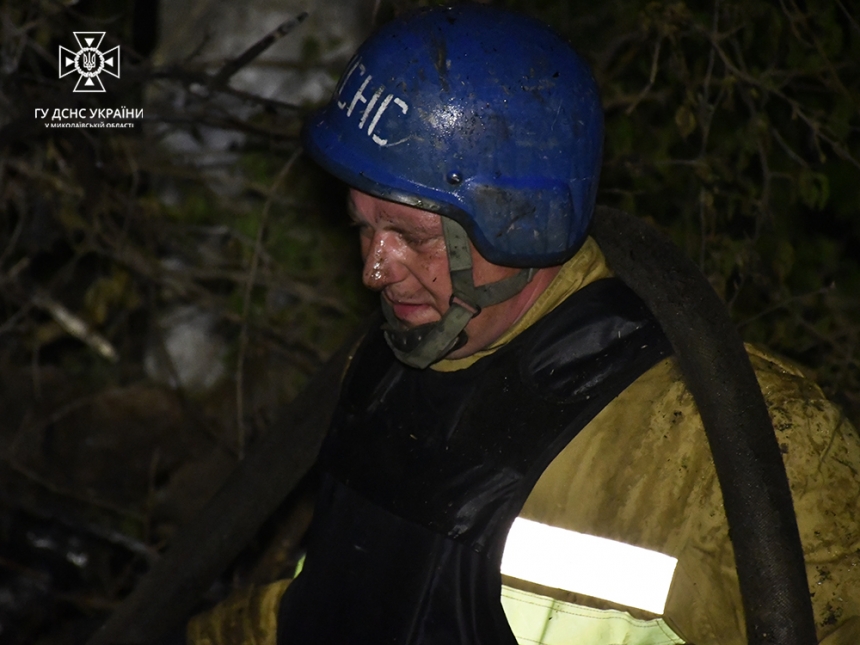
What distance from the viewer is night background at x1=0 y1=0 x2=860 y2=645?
3.09m

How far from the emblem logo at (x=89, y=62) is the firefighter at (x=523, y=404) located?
5.24ft

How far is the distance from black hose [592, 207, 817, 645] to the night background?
1.12 m

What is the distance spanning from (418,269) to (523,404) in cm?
31

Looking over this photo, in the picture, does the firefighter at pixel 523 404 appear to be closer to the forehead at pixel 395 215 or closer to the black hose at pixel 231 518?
the forehead at pixel 395 215

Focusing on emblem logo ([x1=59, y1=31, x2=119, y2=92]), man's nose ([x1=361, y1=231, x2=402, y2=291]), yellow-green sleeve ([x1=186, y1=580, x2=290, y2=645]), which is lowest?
yellow-green sleeve ([x1=186, y1=580, x2=290, y2=645])

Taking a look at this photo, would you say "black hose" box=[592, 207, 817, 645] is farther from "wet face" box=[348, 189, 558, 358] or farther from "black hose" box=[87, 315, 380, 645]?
"black hose" box=[87, 315, 380, 645]

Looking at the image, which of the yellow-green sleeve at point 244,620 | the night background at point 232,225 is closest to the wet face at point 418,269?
the yellow-green sleeve at point 244,620

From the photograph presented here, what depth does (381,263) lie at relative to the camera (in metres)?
1.92

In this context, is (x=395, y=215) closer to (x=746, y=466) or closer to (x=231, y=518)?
(x=746, y=466)

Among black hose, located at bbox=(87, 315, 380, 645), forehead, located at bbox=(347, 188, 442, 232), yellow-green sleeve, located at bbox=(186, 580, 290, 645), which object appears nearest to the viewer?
forehead, located at bbox=(347, 188, 442, 232)

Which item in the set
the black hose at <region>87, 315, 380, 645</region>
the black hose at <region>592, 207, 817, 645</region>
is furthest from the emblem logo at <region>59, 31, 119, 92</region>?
the black hose at <region>592, 207, 817, 645</region>

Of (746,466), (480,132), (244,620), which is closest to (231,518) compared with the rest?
(244,620)

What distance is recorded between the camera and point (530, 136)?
1.80 m

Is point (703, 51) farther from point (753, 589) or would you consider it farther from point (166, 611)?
point (166, 611)
